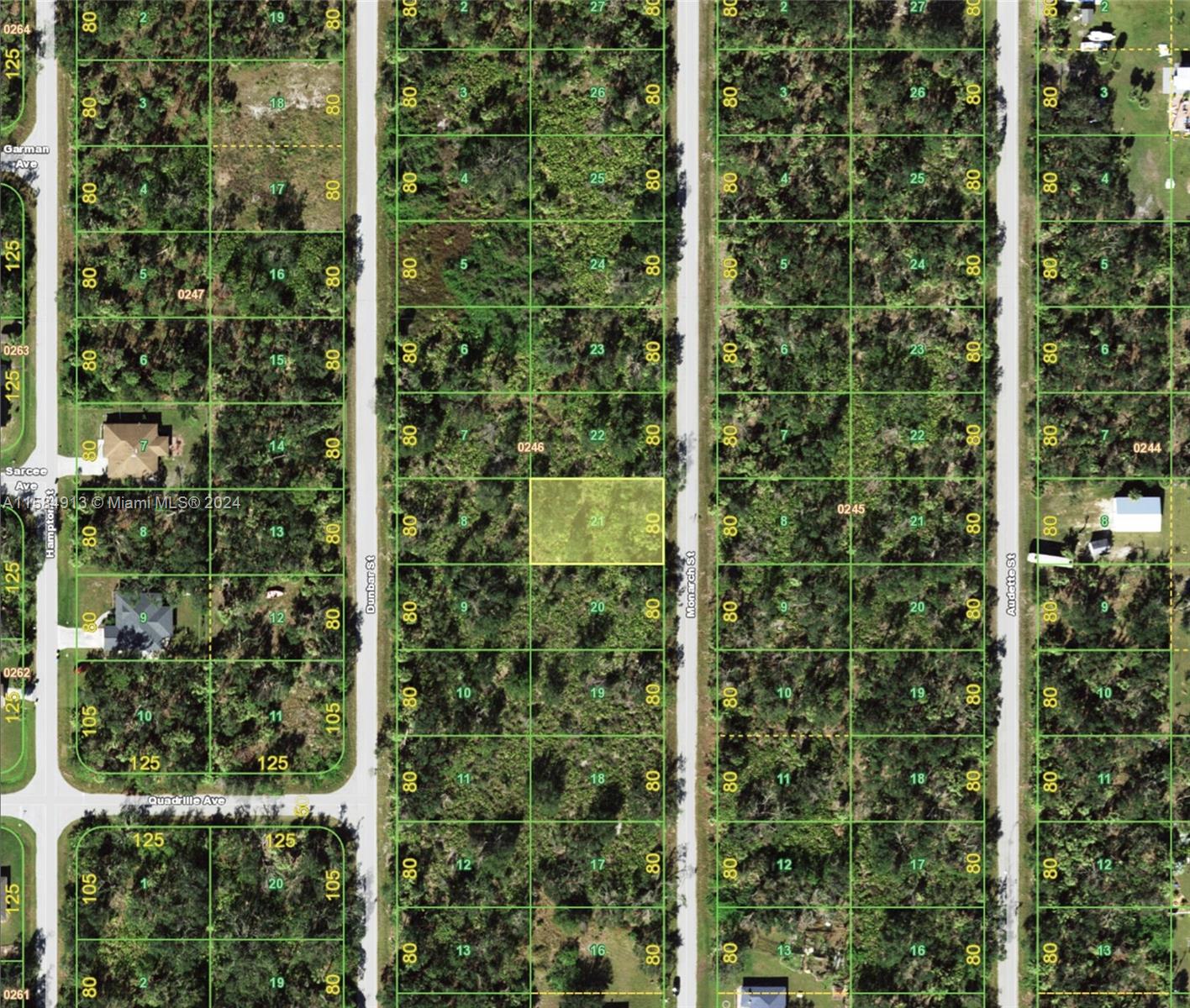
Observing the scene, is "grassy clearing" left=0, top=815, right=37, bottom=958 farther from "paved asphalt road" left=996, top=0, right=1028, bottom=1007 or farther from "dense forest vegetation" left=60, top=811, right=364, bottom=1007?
"paved asphalt road" left=996, top=0, right=1028, bottom=1007

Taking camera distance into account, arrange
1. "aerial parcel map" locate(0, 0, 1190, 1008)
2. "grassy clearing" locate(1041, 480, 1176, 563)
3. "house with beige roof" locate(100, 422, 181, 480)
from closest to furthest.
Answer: "house with beige roof" locate(100, 422, 181, 480) < "aerial parcel map" locate(0, 0, 1190, 1008) < "grassy clearing" locate(1041, 480, 1176, 563)

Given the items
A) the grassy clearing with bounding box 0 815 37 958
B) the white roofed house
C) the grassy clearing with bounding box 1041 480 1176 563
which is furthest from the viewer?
the grassy clearing with bounding box 0 815 37 958

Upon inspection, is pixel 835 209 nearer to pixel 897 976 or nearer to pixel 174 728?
pixel 897 976

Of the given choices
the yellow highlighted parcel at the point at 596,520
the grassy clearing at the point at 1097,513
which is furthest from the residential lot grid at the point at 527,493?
the grassy clearing at the point at 1097,513

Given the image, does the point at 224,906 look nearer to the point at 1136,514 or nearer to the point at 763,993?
the point at 763,993

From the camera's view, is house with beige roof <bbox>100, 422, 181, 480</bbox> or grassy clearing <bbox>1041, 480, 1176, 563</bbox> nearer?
house with beige roof <bbox>100, 422, 181, 480</bbox>

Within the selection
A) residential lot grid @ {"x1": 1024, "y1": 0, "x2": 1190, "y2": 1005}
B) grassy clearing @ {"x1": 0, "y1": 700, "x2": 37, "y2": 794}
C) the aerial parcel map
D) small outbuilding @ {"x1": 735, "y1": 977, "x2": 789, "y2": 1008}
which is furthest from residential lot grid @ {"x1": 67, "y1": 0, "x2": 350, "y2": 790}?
residential lot grid @ {"x1": 1024, "y1": 0, "x2": 1190, "y2": 1005}

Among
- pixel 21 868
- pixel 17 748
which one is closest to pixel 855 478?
pixel 17 748
